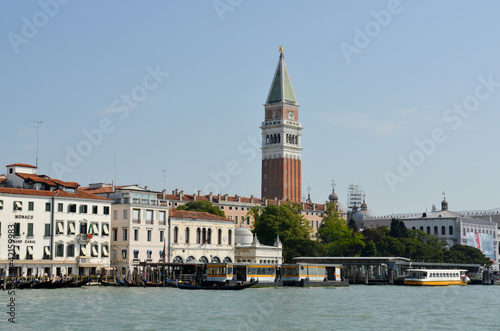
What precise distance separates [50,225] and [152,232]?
9723 mm

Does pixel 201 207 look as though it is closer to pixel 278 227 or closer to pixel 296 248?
pixel 278 227

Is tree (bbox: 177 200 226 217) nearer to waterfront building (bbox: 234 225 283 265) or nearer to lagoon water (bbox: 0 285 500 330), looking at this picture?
waterfront building (bbox: 234 225 283 265)

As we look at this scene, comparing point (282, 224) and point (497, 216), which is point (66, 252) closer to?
point (282, 224)

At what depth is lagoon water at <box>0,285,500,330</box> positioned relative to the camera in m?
35.2

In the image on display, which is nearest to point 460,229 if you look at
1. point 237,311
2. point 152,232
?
point 152,232

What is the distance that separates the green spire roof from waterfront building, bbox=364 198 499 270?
25.8 metres

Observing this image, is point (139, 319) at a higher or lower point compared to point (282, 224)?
lower

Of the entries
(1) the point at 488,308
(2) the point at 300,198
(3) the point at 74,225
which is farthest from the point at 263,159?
(1) the point at 488,308

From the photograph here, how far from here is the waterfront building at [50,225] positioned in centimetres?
6050

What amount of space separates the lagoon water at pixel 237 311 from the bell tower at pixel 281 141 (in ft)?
260

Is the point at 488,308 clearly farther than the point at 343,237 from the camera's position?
No

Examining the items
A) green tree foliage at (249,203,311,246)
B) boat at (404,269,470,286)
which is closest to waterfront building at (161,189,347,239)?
green tree foliage at (249,203,311,246)

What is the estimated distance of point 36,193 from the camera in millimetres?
62656

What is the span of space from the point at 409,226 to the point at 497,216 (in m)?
21.3
